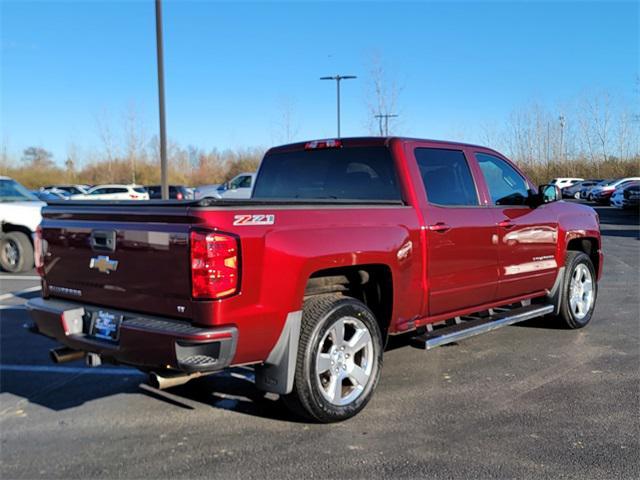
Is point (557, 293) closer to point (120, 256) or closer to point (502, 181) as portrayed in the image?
point (502, 181)

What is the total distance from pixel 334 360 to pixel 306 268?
0.75 meters

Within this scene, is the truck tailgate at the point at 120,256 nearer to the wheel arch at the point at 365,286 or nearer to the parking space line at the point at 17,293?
the wheel arch at the point at 365,286

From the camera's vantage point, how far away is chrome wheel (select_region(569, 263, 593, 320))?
6664 millimetres

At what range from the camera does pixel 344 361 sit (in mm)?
4168

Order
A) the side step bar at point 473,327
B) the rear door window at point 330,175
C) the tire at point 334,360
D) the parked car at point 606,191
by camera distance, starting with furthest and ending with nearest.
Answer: the parked car at point 606,191, the rear door window at point 330,175, the side step bar at point 473,327, the tire at point 334,360

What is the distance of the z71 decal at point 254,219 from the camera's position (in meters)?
3.41

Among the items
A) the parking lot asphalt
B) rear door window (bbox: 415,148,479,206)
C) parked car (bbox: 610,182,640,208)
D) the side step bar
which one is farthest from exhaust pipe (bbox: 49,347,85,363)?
parked car (bbox: 610,182,640,208)

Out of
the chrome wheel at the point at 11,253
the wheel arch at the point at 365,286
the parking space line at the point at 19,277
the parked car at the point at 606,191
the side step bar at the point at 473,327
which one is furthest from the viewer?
the parked car at the point at 606,191

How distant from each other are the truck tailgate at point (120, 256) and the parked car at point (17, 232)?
313 inches

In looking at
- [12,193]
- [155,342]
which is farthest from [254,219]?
[12,193]

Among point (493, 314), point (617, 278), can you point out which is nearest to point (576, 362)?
point (493, 314)

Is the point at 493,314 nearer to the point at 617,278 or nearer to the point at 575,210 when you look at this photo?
A: the point at 575,210

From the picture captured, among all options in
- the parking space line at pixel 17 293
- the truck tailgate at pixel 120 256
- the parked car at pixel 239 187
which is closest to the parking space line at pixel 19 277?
the parking space line at pixel 17 293

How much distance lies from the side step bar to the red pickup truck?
0.8 inches
